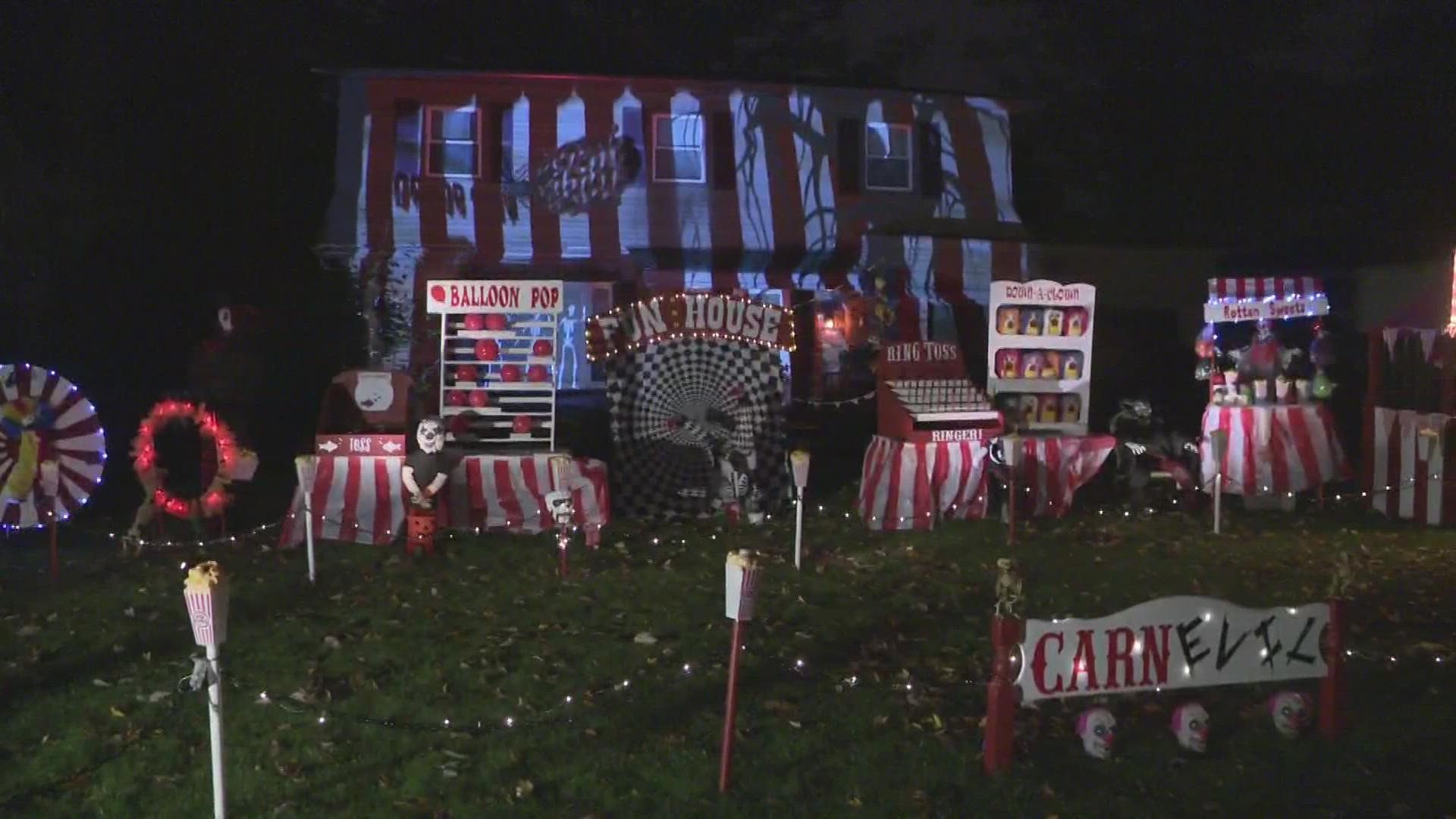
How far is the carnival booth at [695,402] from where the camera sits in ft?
35.9

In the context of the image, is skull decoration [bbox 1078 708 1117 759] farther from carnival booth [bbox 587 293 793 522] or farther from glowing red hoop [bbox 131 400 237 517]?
glowing red hoop [bbox 131 400 237 517]

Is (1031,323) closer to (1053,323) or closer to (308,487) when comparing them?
→ (1053,323)

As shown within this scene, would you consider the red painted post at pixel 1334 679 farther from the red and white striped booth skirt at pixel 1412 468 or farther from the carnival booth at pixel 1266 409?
the red and white striped booth skirt at pixel 1412 468

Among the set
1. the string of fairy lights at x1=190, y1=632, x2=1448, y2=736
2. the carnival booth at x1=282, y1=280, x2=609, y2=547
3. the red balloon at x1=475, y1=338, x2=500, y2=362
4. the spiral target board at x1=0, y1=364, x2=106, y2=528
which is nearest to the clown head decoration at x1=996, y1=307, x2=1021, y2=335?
the carnival booth at x1=282, y1=280, x2=609, y2=547

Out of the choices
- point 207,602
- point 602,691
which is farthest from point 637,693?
point 207,602

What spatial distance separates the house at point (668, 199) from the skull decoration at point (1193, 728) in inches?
477

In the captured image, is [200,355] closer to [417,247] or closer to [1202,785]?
[417,247]

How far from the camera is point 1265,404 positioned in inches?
469

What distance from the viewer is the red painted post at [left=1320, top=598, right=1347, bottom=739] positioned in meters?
5.85

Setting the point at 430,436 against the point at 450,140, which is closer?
the point at 430,436

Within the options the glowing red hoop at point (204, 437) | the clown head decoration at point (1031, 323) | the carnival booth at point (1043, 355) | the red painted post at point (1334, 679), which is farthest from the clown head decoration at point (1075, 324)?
the glowing red hoop at point (204, 437)

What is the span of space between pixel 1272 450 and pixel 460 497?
23.5ft

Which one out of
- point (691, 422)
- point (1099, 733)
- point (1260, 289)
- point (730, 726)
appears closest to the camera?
point (730, 726)

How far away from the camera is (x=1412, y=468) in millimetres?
11438
